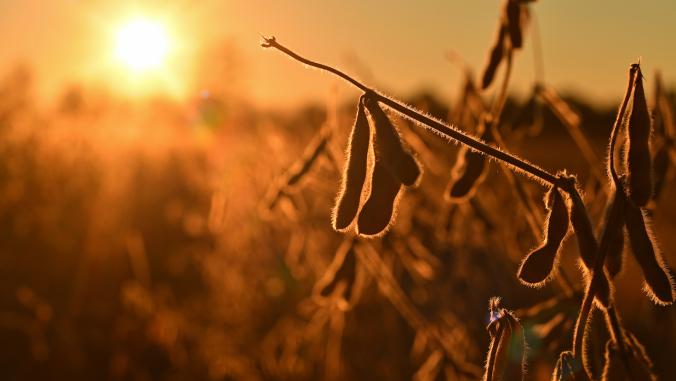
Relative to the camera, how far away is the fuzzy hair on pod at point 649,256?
96cm

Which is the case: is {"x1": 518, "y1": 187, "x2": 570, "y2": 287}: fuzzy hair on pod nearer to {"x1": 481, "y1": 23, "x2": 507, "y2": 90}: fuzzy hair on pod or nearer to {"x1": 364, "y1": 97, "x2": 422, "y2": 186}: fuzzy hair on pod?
{"x1": 364, "y1": 97, "x2": 422, "y2": 186}: fuzzy hair on pod

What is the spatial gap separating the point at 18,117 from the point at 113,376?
341 cm

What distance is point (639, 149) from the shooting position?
956mm

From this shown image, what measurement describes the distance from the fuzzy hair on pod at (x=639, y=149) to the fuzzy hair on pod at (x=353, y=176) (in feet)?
1.09

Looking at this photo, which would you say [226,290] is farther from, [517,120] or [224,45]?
[224,45]

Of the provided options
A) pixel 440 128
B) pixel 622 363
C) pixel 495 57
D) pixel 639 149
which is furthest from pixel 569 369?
pixel 495 57

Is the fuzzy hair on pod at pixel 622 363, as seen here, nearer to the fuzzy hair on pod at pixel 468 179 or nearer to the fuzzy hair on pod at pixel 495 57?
the fuzzy hair on pod at pixel 468 179

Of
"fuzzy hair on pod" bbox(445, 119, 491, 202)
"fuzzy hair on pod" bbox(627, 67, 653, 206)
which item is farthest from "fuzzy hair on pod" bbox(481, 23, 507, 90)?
"fuzzy hair on pod" bbox(627, 67, 653, 206)

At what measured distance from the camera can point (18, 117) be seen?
6.95 metres

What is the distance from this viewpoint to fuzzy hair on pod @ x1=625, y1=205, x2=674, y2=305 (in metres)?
0.96

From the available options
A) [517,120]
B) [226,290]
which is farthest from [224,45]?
[517,120]

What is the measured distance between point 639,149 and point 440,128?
290 mm

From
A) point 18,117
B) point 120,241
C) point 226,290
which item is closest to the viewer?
point 226,290

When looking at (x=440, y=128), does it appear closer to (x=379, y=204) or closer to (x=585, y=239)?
(x=379, y=204)
